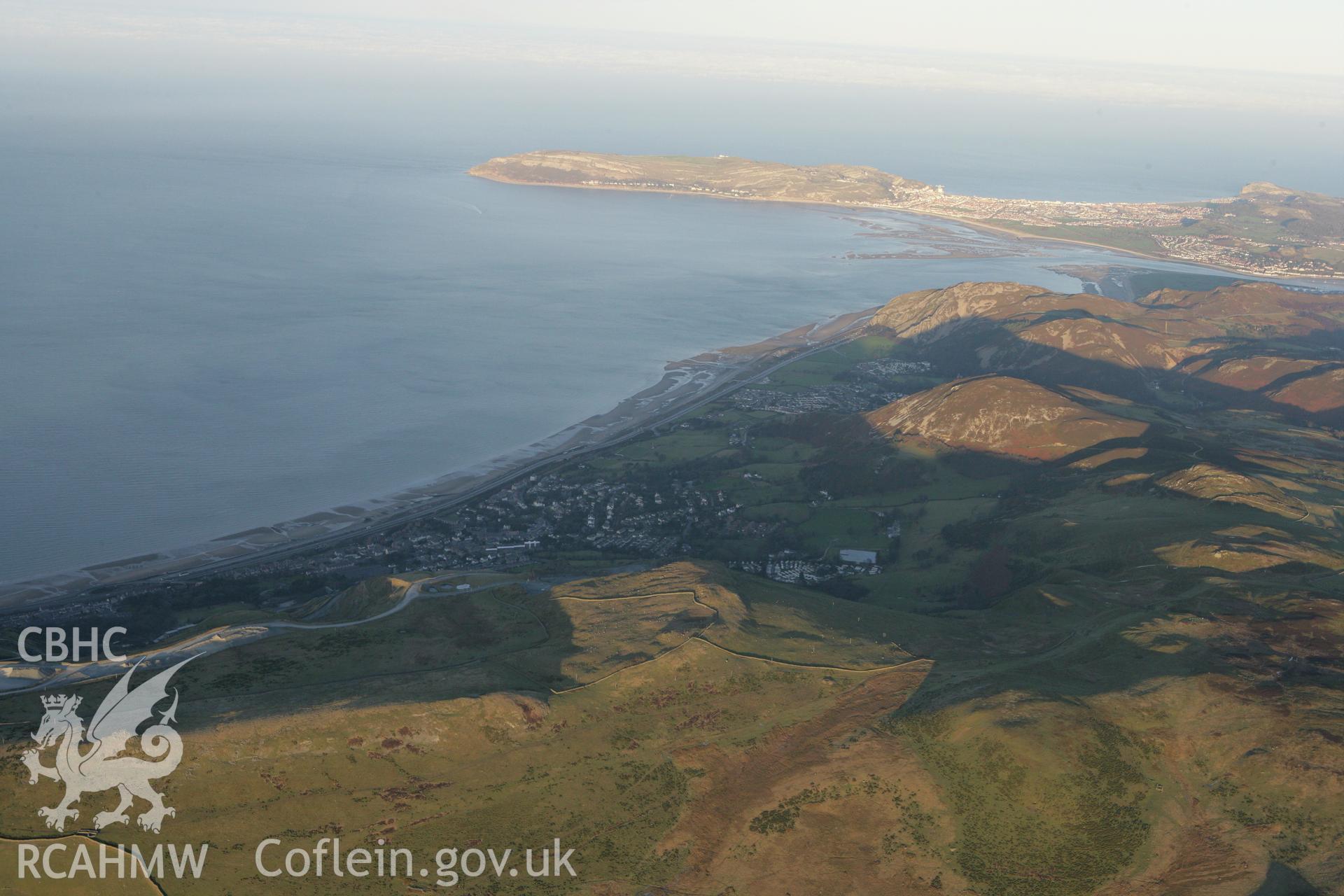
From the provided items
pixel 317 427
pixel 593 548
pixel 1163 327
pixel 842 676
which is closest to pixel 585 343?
pixel 317 427

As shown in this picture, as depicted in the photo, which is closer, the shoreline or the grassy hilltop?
the grassy hilltop

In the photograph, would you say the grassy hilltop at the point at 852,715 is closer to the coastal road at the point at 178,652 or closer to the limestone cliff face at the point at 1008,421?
the coastal road at the point at 178,652

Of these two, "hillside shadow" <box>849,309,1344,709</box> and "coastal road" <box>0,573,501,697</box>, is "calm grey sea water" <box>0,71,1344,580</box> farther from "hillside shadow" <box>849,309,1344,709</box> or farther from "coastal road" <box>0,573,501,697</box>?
"hillside shadow" <box>849,309,1344,709</box>

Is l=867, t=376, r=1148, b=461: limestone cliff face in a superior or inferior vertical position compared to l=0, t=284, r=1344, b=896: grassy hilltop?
superior

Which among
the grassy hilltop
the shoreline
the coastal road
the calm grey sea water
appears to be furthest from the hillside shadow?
the calm grey sea water

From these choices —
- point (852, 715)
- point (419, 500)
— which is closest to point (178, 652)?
point (852, 715)

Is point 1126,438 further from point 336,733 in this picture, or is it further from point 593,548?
point 336,733
